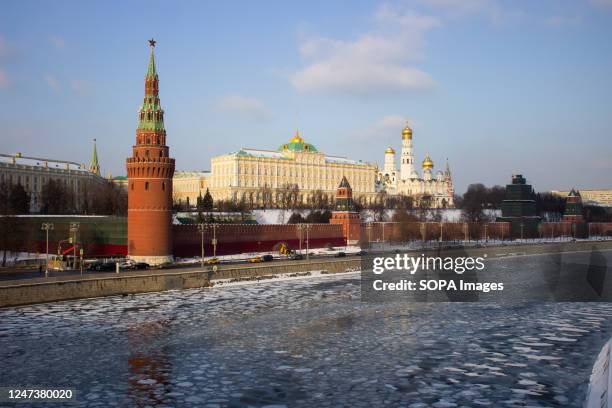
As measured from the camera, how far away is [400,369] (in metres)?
19.6

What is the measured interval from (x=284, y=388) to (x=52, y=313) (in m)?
15.3

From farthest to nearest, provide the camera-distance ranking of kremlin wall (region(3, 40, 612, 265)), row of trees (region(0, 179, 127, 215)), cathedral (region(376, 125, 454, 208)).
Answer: cathedral (region(376, 125, 454, 208)) < row of trees (region(0, 179, 127, 215)) < kremlin wall (region(3, 40, 612, 265))

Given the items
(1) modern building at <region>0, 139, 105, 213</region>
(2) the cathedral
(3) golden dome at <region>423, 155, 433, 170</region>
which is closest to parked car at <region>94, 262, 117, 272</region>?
(1) modern building at <region>0, 139, 105, 213</region>

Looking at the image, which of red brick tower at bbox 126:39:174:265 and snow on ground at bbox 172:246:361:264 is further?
snow on ground at bbox 172:246:361:264

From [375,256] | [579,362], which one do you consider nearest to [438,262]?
[375,256]

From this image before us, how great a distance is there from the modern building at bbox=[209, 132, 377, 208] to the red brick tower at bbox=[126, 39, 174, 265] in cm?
6371

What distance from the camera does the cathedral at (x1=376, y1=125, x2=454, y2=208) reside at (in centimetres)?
15112

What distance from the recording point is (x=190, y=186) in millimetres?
140125

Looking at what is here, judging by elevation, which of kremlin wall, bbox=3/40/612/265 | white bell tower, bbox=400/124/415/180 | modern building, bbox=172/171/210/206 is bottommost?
kremlin wall, bbox=3/40/612/265

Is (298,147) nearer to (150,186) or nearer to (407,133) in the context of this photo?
(407,133)

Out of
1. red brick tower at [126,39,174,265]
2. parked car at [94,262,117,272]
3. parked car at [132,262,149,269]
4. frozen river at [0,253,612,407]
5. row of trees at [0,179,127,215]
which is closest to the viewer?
frozen river at [0,253,612,407]

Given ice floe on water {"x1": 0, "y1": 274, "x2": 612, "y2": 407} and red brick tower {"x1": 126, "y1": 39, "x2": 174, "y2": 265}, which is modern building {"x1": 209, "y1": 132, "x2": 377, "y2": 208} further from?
ice floe on water {"x1": 0, "y1": 274, "x2": 612, "y2": 407}

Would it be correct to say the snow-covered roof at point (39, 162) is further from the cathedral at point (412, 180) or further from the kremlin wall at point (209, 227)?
the cathedral at point (412, 180)

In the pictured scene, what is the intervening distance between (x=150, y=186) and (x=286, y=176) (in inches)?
3247
